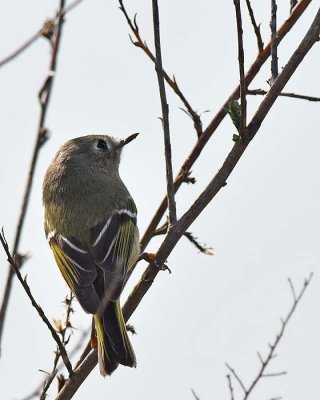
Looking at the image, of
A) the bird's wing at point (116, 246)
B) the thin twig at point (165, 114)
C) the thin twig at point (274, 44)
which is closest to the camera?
the thin twig at point (165, 114)

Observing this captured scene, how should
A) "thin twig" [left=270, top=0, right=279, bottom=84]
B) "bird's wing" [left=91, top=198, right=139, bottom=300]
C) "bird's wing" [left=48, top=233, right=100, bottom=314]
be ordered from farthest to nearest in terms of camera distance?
1. "bird's wing" [left=91, top=198, right=139, bottom=300]
2. "bird's wing" [left=48, top=233, right=100, bottom=314]
3. "thin twig" [left=270, top=0, right=279, bottom=84]

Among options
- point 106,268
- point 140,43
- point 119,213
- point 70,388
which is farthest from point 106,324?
point 140,43

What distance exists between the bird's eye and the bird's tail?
1.69m

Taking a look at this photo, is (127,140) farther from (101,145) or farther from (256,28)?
(256,28)

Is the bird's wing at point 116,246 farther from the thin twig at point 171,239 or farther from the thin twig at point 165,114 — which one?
the thin twig at point 165,114

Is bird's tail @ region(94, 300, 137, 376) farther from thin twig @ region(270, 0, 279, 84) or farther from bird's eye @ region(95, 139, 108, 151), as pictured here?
bird's eye @ region(95, 139, 108, 151)

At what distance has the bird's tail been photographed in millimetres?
3335

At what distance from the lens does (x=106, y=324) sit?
→ 3578mm

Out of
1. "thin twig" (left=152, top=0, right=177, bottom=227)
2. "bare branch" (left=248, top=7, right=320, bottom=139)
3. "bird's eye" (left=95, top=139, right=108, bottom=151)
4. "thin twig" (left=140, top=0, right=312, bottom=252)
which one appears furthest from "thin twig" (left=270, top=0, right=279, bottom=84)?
"bird's eye" (left=95, top=139, right=108, bottom=151)

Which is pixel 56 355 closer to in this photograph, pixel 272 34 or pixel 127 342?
pixel 127 342

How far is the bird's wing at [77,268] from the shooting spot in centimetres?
368

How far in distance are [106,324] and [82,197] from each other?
3.74 feet

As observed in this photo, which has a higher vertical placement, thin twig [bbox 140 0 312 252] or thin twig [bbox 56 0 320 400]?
thin twig [bbox 140 0 312 252]

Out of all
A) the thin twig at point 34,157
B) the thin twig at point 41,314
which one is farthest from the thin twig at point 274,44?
the thin twig at point 41,314
